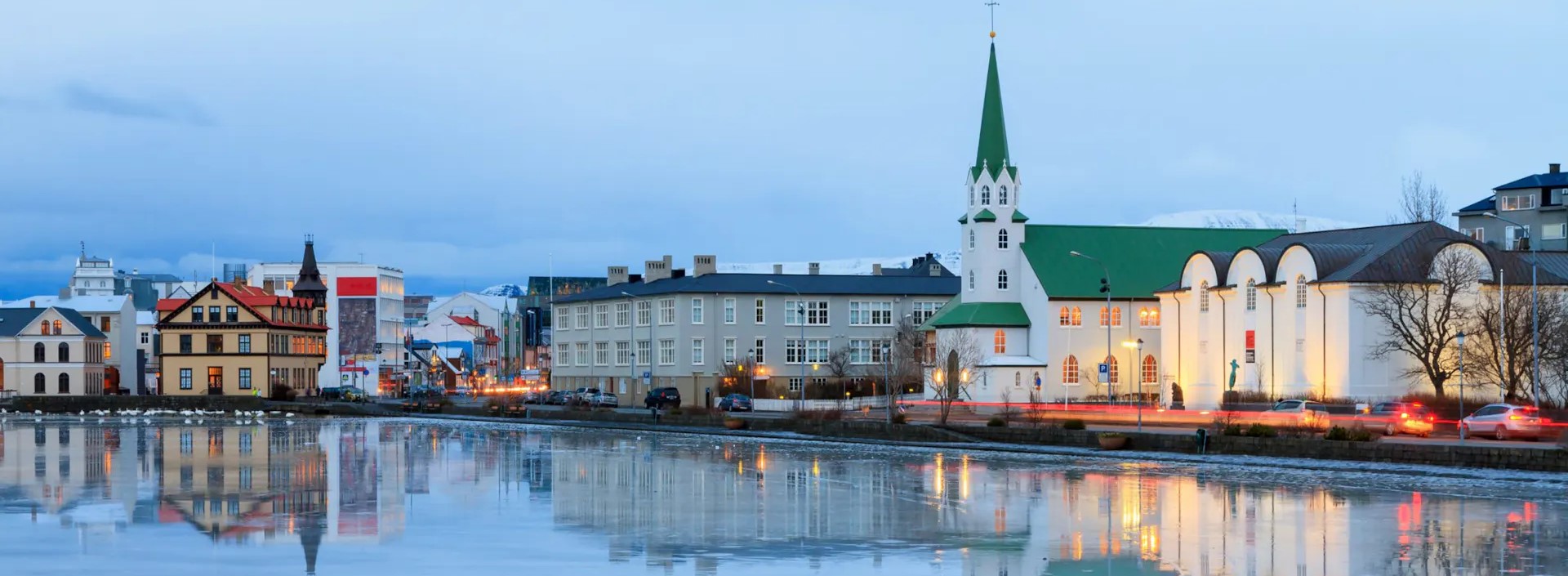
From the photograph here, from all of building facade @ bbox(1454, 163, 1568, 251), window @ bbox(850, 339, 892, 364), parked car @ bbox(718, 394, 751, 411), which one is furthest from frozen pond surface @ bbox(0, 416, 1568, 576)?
building facade @ bbox(1454, 163, 1568, 251)

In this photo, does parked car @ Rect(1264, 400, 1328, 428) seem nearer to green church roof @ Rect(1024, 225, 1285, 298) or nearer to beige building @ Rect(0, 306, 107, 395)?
green church roof @ Rect(1024, 225, 1285, 298)

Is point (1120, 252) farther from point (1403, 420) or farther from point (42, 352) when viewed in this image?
point (42, 352)

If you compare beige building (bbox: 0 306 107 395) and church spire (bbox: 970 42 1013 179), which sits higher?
church spire (bbox: 970 42 1013 179)

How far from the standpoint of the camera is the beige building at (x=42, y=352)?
12925cm

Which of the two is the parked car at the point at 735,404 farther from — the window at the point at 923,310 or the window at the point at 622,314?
the window at the point at 923,310

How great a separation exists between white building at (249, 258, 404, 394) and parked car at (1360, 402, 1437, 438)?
110m

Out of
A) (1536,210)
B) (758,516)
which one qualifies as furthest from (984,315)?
(758,516)

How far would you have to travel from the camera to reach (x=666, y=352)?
109750 millimetres

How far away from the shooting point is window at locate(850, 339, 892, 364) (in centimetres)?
10956

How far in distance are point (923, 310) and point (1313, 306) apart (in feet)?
121

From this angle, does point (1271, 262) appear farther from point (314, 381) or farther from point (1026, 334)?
point (314, 381)

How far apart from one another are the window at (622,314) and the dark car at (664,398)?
1236cm

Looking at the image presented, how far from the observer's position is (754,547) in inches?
1152

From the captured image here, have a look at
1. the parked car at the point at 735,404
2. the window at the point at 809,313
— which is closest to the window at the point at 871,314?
the window at the point at 809,313
